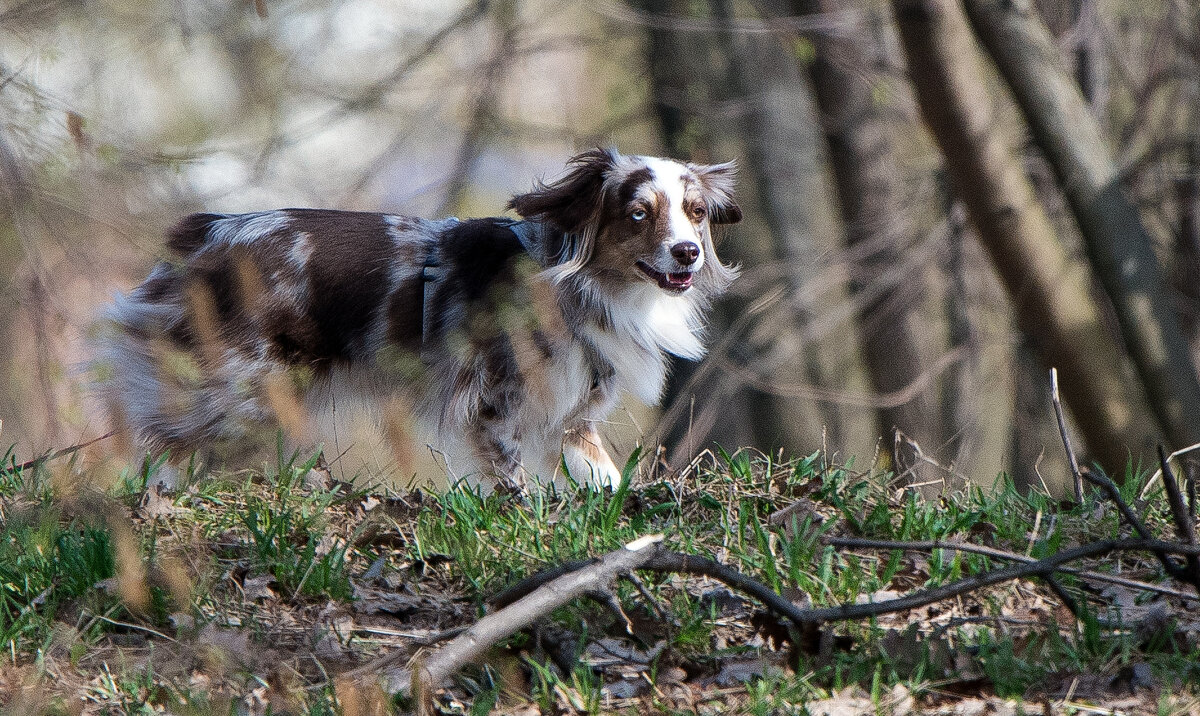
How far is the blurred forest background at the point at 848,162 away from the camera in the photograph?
7996 millimetres

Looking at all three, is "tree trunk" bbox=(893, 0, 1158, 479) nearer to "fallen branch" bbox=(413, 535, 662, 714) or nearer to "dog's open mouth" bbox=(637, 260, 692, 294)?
Answer: "dog's open mouth" bbox=(637, 260, 692, 294)

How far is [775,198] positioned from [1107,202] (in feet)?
13.6

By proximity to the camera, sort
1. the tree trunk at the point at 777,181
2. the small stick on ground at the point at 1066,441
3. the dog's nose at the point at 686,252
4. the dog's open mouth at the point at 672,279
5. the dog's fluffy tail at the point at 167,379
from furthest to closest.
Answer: the tree trunk at the point at 777,181 < the dog's fluffy tail at the point at 167,379 < the dog's open mouth at the point at 672,279 < the dog's nose at the point at 686,252 < the small stick on ground at the point at 1066,441

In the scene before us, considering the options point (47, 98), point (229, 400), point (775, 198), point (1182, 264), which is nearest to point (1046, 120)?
point (1182, 264)

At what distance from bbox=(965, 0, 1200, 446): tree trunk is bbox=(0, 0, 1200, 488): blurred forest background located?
0.02 meters

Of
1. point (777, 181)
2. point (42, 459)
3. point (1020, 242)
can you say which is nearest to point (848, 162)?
point (777, 181)

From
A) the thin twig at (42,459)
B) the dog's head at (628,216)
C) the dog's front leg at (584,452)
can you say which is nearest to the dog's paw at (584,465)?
the dog's front leg at (584,452)

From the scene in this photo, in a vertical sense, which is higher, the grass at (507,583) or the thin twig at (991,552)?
the thin twig at (991,552)

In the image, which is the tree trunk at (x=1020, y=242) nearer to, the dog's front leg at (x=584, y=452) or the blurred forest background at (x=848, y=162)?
the blurred forest background at (x=848, y=162)

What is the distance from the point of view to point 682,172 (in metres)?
5.82

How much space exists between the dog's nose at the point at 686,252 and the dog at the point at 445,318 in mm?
51

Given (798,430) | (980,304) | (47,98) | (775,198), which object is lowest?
(798,430)

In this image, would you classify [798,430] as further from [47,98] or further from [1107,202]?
[47,98]

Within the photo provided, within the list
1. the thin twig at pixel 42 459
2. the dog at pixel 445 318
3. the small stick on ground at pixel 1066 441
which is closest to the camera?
the small stick on ground at pixel 1066 441
